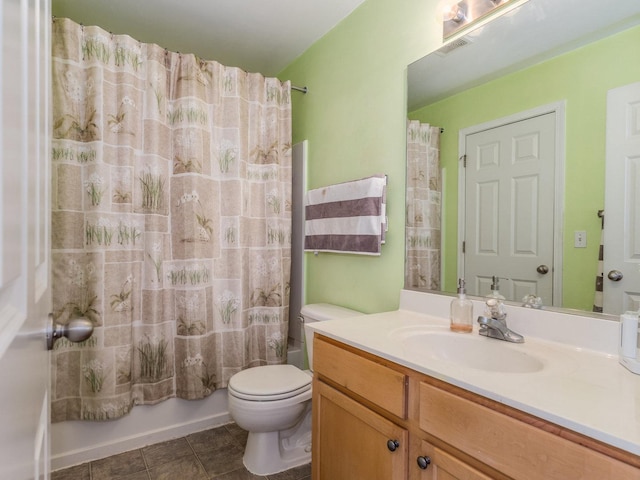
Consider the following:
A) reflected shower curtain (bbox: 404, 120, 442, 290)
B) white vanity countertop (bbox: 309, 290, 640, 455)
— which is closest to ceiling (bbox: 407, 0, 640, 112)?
reflected shower curtain (bbox: 404, 120, 442, 290)

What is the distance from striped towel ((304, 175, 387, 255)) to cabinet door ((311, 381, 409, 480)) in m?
0.74

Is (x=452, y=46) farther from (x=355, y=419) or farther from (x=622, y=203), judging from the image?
(x=355, y=419)

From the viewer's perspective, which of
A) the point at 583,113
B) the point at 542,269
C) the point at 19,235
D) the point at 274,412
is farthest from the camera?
the point at 274,412

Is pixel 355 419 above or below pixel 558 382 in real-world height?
below

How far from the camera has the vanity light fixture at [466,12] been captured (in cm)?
133

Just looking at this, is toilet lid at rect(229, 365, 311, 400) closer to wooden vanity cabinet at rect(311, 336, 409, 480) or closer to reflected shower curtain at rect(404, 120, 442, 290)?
wooden vanity cabinet at rect(311, 336, 409, 480)

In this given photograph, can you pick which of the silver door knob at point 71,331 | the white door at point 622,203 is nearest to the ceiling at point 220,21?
the white door at point 622,203

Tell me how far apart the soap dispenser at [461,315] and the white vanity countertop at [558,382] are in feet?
0.13

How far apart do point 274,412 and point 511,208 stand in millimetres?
1333

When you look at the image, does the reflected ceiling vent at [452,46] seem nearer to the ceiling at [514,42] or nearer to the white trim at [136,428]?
the ceiling at [514,42]

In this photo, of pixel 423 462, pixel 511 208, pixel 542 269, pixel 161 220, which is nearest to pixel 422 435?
pixel 423 462

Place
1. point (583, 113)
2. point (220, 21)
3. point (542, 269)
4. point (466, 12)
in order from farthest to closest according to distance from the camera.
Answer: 1. point (220, 21)
2. point (466, 12)
3. point (542, 269)
4. point (583, 113)

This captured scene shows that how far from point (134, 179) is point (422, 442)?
181 centimetres

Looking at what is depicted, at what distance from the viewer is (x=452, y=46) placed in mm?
1459
